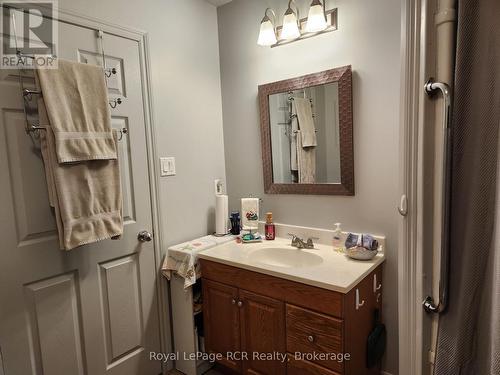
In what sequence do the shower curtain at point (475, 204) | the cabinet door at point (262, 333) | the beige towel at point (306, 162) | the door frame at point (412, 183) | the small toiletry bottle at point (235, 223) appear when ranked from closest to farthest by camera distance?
1. the shower curtain at point (475, 204)
2. the door frame at point (412, 183)
3. the cabinet door at point (262, 333)
4. the beige towel at point (306, 162)
5. the small toiletry bottle at point (235, 223)

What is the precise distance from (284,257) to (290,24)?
1350 millimetres

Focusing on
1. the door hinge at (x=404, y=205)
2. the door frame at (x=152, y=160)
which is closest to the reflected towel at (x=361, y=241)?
the door hinge at (x=404, y=205)

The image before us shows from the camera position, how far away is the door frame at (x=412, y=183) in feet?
3.30

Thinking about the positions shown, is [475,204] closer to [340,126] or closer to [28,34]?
[340,126]

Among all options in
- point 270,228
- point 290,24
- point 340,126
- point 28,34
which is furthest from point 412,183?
point 28,34

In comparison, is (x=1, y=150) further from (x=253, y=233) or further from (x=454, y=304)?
(x=454, y=304)

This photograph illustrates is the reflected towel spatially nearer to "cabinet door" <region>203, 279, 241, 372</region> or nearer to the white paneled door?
"cabinet door" <region>203, 279, 241, 372</region>

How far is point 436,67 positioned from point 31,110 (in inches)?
63.4

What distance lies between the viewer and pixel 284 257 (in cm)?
186

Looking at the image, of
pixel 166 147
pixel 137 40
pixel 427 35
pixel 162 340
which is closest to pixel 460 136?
pixel 427 35

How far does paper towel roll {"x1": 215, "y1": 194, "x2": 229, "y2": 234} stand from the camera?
2102 mm

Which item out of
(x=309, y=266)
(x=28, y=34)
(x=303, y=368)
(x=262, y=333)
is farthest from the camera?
(x=309, y=266)

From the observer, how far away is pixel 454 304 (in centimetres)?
100

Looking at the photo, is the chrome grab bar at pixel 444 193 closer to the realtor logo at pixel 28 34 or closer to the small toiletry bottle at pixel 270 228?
the small toiletry bottle at pixel 270 228
